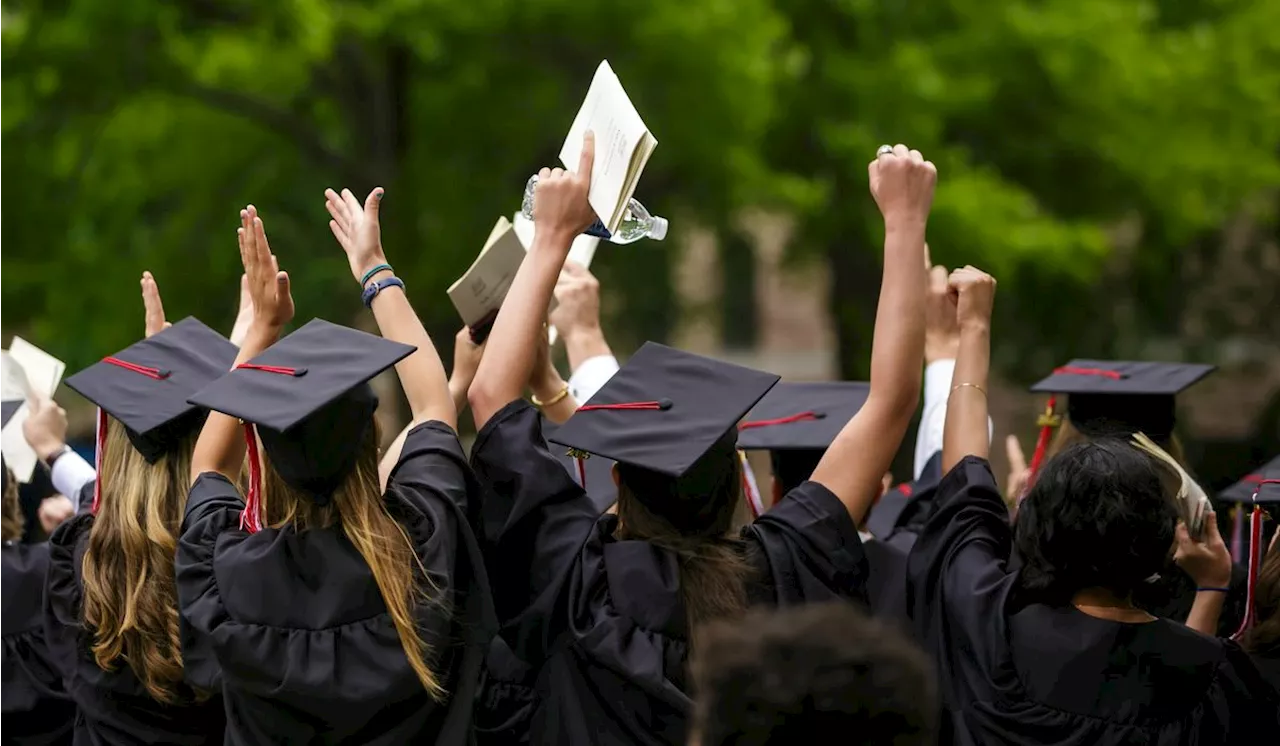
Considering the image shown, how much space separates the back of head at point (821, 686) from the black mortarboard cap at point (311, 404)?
3.75ft

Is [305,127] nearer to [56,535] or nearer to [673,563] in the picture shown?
[56,535]

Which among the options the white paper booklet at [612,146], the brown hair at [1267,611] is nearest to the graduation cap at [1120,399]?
the brown hair at [1267,611]

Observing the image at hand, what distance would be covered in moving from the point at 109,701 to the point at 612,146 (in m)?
1.92

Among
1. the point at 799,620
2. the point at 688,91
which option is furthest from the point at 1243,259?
the point at 799,620

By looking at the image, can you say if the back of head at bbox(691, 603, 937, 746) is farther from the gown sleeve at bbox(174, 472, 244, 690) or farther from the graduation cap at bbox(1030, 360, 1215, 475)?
the graduation cap at bbox(1030, 360, 1215, 475)

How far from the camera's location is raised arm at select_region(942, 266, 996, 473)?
326cm

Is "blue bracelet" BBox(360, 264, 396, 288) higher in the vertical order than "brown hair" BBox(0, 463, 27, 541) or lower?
higher

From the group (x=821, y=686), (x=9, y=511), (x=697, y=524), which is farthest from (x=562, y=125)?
(x=821, y=686)

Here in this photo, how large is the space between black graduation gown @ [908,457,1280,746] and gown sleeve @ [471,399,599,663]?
78cm

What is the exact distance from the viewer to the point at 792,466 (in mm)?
4207

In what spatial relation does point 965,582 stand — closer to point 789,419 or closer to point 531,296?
point 531,296

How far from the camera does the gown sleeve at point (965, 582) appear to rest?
118 inches

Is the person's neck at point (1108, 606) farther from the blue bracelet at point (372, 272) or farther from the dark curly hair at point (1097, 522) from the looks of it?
the blue bracelet at point (372, 272)

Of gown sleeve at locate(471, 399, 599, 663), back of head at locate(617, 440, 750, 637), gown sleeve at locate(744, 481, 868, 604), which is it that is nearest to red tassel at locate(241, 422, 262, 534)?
gown sleeve at locate(471, 399, 599, 663)
